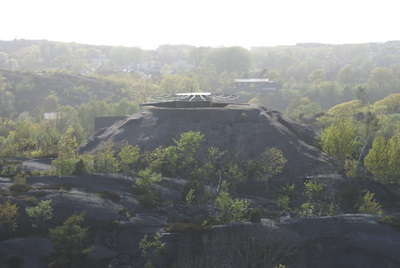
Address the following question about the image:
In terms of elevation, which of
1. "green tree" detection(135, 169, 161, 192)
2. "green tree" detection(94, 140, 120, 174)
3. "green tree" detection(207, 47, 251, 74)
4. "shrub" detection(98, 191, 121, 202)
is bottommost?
"shrub" detection(98, 191, 121, 202)

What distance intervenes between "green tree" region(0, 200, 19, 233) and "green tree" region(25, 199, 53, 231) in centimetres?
105

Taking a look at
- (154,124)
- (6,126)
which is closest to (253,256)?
(154,124)

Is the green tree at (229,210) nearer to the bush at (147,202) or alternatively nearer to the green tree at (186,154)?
the bush at (147,202)

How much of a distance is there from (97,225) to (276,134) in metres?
25.1

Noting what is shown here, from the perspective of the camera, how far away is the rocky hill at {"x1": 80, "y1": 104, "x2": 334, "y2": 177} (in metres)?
52.4

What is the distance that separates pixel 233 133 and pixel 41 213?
25.4 meters

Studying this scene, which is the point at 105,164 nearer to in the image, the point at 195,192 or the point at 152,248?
the point at 195,192

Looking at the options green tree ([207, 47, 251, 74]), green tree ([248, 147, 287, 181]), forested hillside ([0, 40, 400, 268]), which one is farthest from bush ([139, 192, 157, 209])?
green tree ([207, 47, 251, 74])

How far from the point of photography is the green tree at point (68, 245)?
32656 millimetres

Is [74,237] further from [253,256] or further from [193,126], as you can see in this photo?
[193,126]

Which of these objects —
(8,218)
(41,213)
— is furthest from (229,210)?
(8,218)

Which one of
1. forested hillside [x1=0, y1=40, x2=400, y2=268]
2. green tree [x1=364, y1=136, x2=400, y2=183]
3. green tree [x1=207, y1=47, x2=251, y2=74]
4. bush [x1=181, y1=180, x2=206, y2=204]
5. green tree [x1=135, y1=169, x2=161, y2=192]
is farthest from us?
green tree [x1=207, y1=47, x2=251, y2=74]

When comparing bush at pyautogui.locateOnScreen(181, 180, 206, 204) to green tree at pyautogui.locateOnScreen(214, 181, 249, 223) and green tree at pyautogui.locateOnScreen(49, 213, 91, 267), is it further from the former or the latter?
green tree at pyautogui.locateOnScreen(49, 213, 91, 267)

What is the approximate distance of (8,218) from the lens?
115 feet
